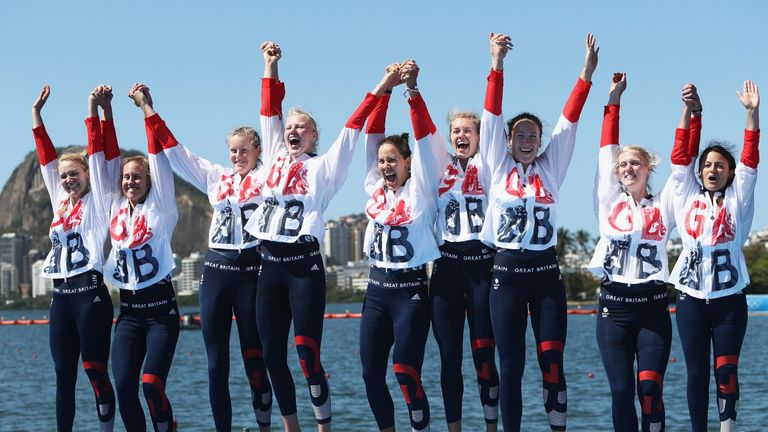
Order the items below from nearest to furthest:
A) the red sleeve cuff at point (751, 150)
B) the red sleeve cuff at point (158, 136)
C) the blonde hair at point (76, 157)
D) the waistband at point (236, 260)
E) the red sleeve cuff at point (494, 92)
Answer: the red sleeve cuff at point (751, 150), the red sleeve cuff at point (494, 92), the waistband at point (236, 260), the red sleeve cuff at point (158, 136), the blonde hair at point (76, 157)

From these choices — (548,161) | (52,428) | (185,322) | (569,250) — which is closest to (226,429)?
(548,161)

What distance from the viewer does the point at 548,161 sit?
9586 millimetres

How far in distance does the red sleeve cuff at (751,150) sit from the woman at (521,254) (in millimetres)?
1459

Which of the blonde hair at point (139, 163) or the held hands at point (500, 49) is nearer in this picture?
the held hands at point (500, 49)

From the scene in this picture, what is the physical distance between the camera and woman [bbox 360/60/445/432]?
943 centimetres

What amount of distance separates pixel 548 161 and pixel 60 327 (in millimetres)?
4805

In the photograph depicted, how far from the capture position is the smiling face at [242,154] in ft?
33.6

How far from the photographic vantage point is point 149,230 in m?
9.85

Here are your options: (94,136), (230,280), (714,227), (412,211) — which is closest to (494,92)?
(412,211)

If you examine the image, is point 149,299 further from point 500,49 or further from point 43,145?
point 500,49

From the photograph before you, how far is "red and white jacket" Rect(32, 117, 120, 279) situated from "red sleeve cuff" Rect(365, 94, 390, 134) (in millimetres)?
2489

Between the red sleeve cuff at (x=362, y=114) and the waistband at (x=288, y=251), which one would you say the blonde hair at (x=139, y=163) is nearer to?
the waistband at (x=288, y=251)

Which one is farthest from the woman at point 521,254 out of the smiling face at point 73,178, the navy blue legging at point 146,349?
the smiling face at point 73,178

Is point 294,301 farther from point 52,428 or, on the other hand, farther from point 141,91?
point 52,428
